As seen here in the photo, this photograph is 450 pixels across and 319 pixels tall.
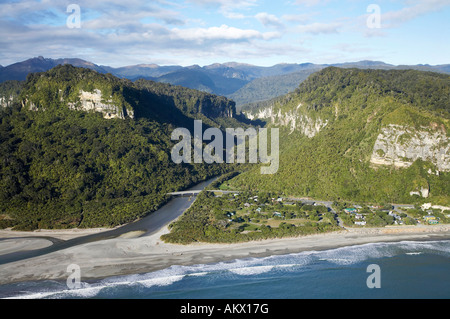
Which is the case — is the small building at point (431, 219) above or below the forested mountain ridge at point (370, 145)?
below

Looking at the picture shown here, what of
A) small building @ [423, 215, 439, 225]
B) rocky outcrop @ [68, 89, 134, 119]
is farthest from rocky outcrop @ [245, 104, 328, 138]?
rocky outcrop @ [68, 89, 134, 119]

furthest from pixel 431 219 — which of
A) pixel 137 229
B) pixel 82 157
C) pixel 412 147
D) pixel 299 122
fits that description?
pixel 82 157

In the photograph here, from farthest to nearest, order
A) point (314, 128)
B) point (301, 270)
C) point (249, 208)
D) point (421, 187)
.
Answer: point (314, 128) → point (249, 208) → point (421, 187) → point (301, 270)

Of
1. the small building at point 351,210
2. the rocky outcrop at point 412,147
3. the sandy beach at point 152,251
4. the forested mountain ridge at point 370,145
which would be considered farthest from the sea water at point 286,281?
the rocky outcrop at point 412,147

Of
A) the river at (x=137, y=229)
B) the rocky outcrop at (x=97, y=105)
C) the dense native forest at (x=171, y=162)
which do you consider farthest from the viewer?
the rocky outcrop at (x=97, y=105)

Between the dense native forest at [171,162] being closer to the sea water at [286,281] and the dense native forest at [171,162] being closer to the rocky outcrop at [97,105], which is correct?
the rocky outcrop at [97,105]

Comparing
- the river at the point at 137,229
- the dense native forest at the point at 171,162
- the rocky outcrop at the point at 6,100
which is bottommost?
the river at the point at 137,229

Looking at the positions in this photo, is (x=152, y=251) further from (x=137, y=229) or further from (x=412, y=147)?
(x=412, y=147)
